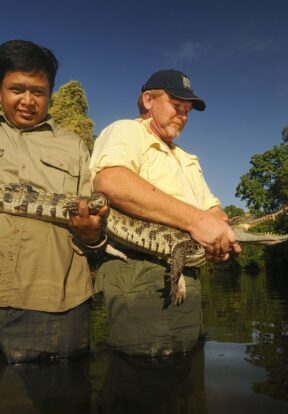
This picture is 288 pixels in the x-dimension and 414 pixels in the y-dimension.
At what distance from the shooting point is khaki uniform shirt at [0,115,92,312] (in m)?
3.66

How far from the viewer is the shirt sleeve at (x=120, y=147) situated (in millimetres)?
4055

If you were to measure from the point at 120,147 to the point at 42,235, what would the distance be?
4.03 ft

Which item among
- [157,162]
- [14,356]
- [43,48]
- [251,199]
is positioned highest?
[251,199]

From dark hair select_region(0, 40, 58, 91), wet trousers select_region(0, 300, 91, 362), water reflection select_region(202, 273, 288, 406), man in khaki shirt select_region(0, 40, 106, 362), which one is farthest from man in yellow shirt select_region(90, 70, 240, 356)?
dark hair select_region(0, 40, 58, 91)

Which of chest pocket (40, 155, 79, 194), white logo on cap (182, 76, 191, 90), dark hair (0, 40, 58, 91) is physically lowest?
chest pocket (40, 155, 79, 194)

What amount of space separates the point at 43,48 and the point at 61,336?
310cm

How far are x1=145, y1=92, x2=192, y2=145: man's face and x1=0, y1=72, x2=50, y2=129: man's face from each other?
143 cm

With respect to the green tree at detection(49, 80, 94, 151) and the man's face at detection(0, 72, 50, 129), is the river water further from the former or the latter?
the green tree at detection(49, 80, 94, 151)

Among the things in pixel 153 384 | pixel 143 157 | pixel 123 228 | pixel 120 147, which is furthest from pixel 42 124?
pixel 153 384

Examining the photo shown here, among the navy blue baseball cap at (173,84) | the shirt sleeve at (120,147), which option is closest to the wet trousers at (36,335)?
the shirt sleeve at (120,147)

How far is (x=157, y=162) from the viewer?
14.6ft

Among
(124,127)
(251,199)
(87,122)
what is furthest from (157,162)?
(251,199)

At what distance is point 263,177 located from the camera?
49000 millimetres

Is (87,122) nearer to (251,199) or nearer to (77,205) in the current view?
(77,205)
